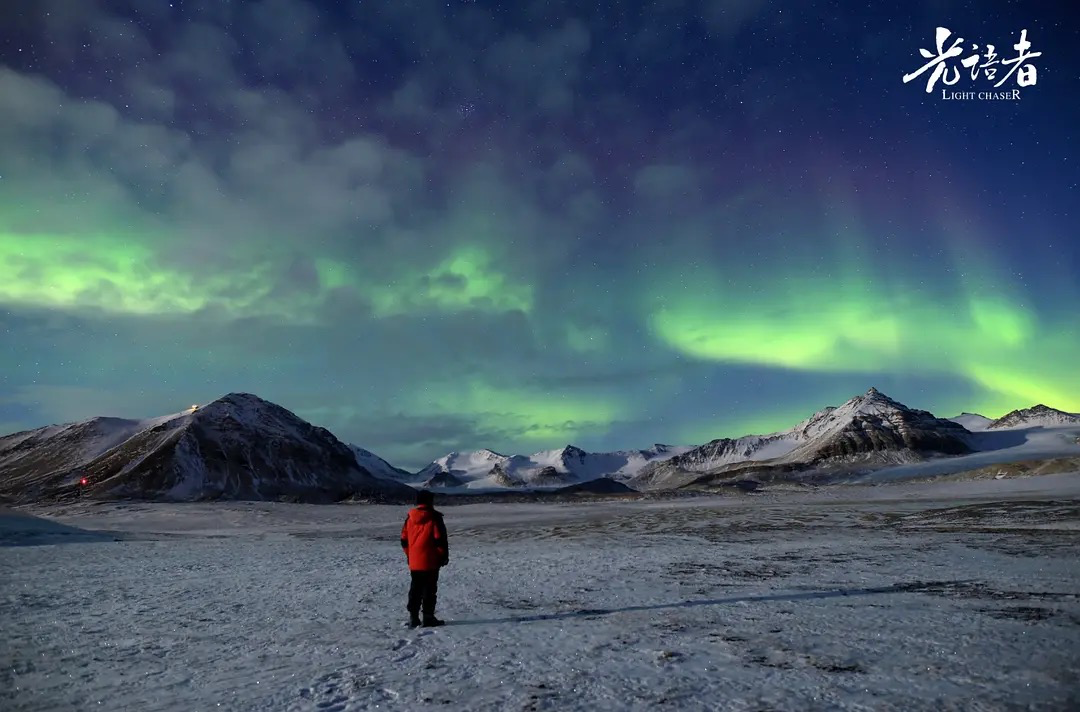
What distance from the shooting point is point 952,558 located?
1736cm

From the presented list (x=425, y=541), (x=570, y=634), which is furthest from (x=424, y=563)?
(x=570, y=634)

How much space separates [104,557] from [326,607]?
16369 mm

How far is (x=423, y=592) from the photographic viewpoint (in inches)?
404

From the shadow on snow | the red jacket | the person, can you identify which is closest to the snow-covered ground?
the shadow on snow

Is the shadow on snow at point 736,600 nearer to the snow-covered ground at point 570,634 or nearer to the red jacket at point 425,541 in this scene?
the snow-covered ground at point 570,634

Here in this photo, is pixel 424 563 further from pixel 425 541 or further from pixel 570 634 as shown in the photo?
pixel 570 634

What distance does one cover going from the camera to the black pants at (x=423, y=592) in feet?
33.4

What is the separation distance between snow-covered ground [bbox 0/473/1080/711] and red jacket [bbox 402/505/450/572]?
3.50ft

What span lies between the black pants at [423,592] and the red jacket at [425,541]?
0.12m

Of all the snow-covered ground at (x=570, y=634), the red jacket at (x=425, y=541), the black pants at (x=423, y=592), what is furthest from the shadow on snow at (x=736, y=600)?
the red jacket at (x=425, y=541)

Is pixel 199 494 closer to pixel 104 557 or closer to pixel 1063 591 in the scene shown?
pixel 104 557

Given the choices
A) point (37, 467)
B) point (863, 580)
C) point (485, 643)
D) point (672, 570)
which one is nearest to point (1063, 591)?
point (863, 580)

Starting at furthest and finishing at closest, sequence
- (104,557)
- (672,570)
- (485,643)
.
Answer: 1. (104,557)
2. (672,570)
3. (485,643)

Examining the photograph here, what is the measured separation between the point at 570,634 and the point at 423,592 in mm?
2609
